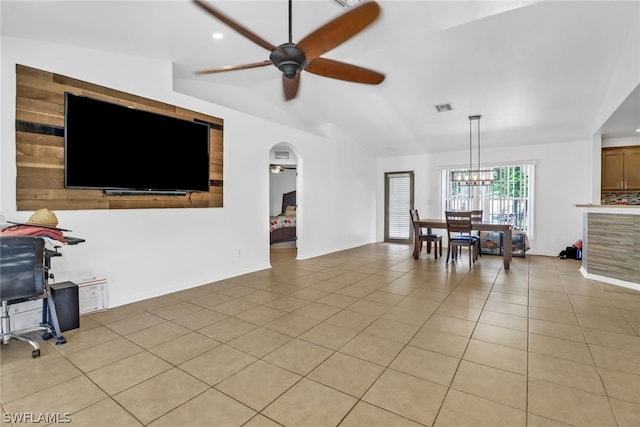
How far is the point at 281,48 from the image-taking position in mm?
2174

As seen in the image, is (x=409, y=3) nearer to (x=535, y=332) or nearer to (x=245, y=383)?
(x=535, y=332)

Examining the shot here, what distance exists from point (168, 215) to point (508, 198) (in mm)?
7075

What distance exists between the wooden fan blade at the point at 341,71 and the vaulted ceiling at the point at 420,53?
36 cm

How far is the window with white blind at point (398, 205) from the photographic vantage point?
8586mm

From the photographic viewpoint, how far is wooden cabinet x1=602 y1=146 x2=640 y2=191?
591cm

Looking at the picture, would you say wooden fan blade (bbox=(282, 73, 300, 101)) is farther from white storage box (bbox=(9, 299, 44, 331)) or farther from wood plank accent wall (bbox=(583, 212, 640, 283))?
wood plank accent wall (bbox=(583, 212, 640, 283))

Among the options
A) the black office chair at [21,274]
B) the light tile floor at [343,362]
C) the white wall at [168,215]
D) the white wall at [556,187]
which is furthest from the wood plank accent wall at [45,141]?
the white wall at [556,187]

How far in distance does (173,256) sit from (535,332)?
4.02 meters

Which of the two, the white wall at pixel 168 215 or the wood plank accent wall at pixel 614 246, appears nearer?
the white wall at pixel 168 215

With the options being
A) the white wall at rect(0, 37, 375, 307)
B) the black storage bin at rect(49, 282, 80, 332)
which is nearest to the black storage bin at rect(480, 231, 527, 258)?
the white wall at rect(0, 37, 375, 307)

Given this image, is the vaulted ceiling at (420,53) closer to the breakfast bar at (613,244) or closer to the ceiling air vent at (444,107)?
the ceiling air vent at (444,107)

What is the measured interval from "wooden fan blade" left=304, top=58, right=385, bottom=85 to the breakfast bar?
4.08 metres

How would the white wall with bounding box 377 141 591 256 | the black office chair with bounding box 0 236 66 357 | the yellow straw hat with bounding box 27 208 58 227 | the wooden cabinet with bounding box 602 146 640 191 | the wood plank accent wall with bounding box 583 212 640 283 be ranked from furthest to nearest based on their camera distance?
the white wall with bounding box 377 141 591 256
the wooden cabinet with bounding box 602 146 640 191
the wood plank accent wall with bounding box 583 212 640 283
the yellow straw hat with bounding box 27 208 58 227
the black office chair with bounding box 0 236 66 357

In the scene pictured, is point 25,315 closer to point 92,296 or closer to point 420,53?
point 92,296
